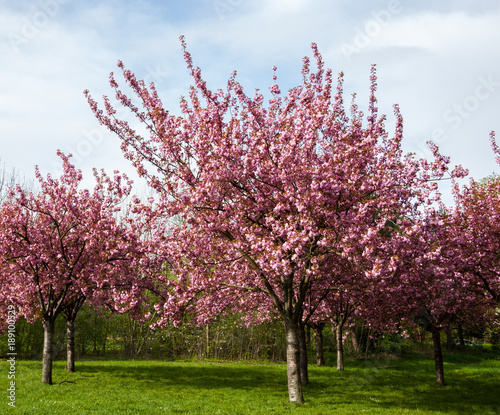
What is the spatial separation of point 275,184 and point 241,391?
906cm

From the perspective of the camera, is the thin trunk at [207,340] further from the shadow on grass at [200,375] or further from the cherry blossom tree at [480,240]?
the cherry blossom tree at [480,240]

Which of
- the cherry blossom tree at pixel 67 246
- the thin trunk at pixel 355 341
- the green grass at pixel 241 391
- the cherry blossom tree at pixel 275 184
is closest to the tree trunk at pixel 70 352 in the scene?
the green grass at pixel 241 391

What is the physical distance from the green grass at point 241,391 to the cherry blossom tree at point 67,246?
2.87m

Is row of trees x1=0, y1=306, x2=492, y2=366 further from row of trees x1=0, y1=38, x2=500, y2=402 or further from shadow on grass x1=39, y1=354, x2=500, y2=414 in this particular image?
row of trees x1=0, y1=38, x2=500, y2=402

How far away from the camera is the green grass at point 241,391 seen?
13.6m

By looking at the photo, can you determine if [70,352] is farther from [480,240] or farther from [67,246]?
[480,240]

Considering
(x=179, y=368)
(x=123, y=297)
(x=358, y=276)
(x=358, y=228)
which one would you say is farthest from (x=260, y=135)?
(x=179, y=368)

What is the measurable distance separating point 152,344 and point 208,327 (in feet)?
15.7

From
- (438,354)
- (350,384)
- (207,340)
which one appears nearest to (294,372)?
(350,384)

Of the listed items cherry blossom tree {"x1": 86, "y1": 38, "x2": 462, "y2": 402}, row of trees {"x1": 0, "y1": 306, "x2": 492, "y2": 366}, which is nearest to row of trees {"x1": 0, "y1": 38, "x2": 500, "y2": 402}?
cherry blossom tree {"x1": 86, "y1": 38, "x2": 462, "y2": 402}

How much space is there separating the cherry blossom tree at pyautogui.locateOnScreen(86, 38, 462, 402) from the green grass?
92.8 inches

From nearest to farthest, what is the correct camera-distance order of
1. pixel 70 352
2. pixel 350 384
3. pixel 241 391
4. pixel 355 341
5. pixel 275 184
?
pixel 275 184 < pixel 241 391 < pixel 350 384 < pixel 70 352 < pixel 355 341

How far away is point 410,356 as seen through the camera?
1241 inches

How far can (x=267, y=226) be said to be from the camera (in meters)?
13.4
